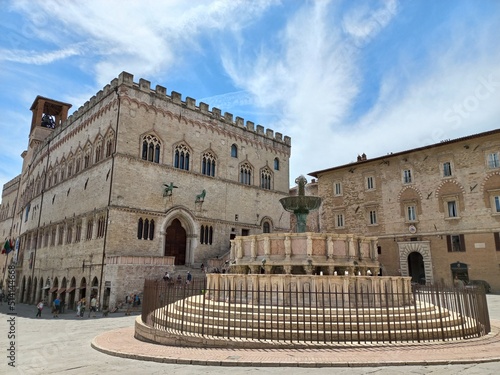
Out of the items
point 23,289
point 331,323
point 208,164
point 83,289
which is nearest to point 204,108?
point 208,164

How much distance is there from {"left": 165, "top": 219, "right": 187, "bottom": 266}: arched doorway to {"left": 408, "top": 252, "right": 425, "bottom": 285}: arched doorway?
1708 centimetres

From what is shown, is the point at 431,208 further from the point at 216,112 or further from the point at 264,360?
the point at 264,360

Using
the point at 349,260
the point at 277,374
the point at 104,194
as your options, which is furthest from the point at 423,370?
the point at 104,194

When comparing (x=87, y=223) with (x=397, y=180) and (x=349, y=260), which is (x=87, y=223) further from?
(x=397, y=180)

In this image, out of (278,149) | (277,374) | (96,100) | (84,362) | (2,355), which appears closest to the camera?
(277,374)

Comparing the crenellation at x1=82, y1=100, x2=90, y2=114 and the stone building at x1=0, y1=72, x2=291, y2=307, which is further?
the crenellation at x1=82, y1=100, x2=90, y2=114

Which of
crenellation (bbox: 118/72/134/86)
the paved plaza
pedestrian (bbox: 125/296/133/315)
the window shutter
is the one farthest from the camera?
crenellation (bbox: 118/72/134/86)

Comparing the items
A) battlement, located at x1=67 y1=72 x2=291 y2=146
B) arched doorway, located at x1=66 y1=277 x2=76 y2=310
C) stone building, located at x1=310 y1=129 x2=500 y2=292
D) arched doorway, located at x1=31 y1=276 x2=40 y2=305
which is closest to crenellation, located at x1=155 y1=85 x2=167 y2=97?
battlement, located at x1=67 y1=72 x2=291 y2=146

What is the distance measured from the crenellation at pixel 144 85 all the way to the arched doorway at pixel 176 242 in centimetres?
977

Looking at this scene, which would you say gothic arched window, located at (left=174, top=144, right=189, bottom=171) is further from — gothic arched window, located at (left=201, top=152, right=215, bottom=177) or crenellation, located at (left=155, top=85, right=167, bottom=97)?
crenellation, located at (left=155, top=85, right=167, bottom=97)

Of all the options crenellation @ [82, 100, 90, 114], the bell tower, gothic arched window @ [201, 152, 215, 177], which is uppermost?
the bell tower

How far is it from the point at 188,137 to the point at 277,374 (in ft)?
79.8

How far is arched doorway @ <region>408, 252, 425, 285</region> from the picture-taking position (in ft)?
91.0

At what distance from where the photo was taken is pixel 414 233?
26906mm
